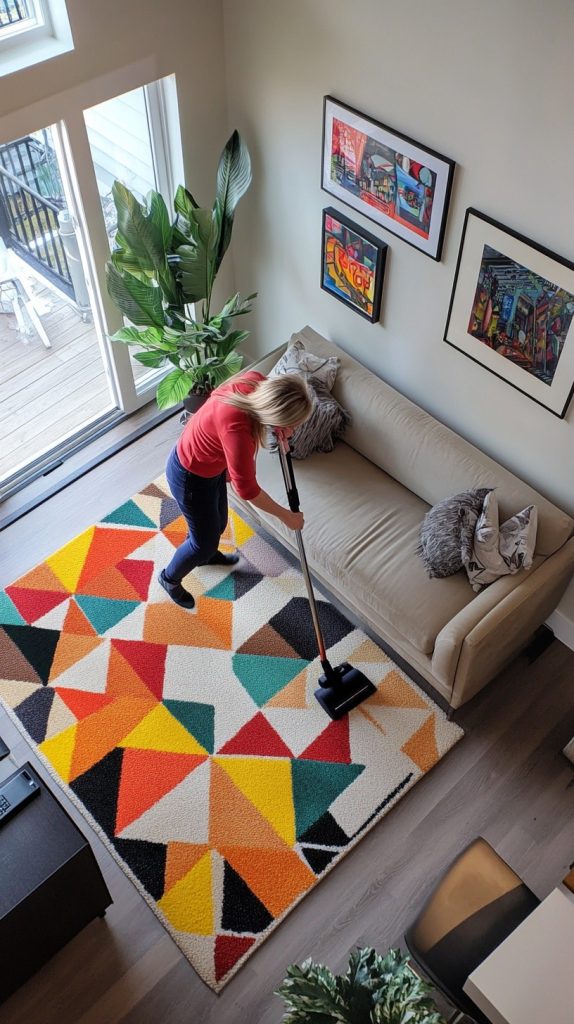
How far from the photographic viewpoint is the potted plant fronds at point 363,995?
217 cm

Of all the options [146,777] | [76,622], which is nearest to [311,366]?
[76,622]

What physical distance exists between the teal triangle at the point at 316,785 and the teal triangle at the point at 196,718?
1.31 feet

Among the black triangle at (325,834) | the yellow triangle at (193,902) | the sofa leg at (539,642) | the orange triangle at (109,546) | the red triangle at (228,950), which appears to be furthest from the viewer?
the orange triangle at (109,546)

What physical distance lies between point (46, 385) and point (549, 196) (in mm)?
3260

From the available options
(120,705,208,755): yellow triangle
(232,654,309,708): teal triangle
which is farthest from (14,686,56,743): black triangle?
(232,654,309,708): teal triangle

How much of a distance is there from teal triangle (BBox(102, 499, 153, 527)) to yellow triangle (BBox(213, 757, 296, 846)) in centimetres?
141

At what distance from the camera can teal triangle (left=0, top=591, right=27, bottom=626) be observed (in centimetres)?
425

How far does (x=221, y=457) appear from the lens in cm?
347

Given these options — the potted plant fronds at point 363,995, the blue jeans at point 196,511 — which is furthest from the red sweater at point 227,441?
the potted plant fronds at point 363,995

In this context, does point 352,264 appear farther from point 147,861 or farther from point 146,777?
point 147,861

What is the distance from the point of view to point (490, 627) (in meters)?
3.48

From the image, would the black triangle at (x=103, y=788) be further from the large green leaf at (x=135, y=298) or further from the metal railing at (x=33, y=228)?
the metal railing at (x=33, y=228)

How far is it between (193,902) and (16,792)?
2.83ft

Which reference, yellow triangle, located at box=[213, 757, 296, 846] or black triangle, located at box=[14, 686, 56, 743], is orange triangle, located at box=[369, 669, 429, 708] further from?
black triangle, located at box=[14, 686, 56, 743]
